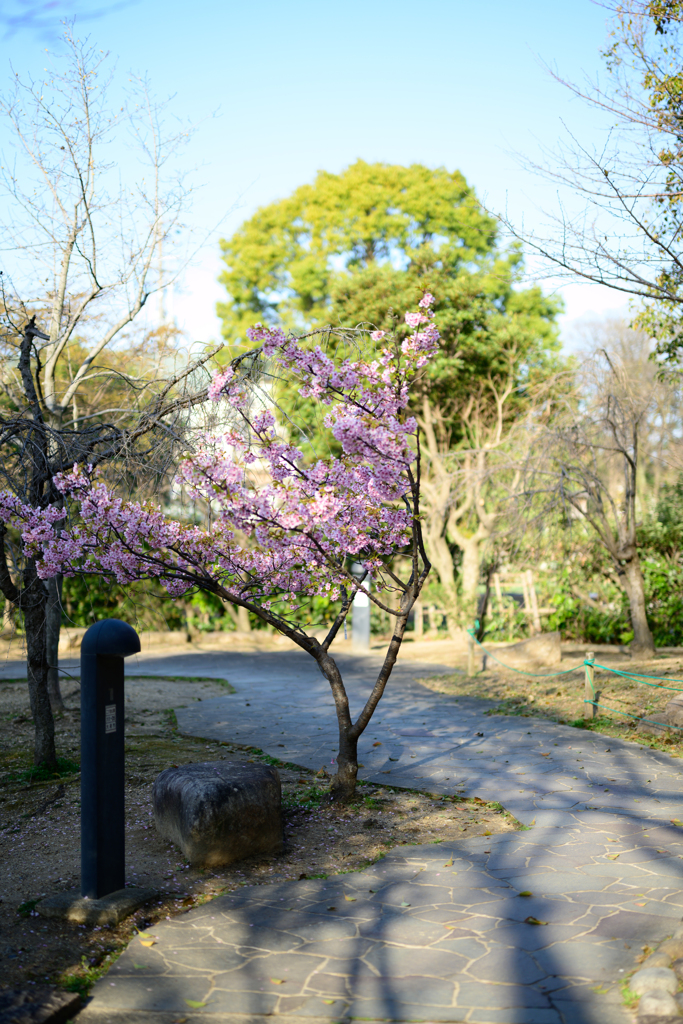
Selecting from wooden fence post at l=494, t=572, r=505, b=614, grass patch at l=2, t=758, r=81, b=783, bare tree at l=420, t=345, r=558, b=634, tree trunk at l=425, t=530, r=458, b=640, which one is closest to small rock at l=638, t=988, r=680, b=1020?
grass patch at l=2, t=758, r=81, b=783

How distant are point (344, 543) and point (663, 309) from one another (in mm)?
6382

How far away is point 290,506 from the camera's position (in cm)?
530

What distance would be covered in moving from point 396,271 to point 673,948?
1511 cm

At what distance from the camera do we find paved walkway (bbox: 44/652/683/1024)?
334 cm

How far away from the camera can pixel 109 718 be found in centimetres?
443

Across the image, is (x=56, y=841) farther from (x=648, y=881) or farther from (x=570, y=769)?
(x=570, y=769)

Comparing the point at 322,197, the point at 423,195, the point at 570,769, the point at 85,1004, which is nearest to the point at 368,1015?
the point at 85,1004

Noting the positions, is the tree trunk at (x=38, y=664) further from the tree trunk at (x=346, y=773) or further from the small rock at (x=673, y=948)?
the small rock at (x=673, y=948)

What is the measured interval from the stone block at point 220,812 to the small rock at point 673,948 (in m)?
2.50

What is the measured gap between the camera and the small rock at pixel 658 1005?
305cm

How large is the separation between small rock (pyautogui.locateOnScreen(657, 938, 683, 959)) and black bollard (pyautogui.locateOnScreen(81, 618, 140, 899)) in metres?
2.76

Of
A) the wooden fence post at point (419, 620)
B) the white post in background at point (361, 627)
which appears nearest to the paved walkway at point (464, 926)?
the white post in background at point (361, 627)

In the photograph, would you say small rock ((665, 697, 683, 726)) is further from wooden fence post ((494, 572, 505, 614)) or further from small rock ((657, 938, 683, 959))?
wooden fence post ((494, 572, 505, 614))

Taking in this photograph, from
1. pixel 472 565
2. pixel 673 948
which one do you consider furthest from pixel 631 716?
pixel 472 565
